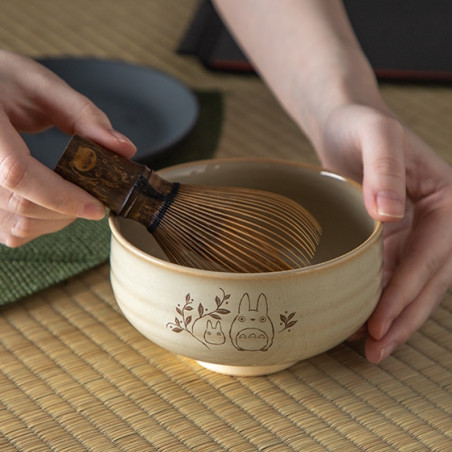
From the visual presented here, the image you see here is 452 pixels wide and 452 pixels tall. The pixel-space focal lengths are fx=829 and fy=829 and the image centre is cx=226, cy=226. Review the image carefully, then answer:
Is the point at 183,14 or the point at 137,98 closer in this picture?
the point at 137,98

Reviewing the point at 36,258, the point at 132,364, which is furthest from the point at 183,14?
the point at 132,364

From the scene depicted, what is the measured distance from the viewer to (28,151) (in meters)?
0.59

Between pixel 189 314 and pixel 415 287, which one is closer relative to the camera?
pixel 189 314

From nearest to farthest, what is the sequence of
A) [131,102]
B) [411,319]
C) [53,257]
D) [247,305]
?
[247,305]
[411,319]
[53,257]
[131,102]

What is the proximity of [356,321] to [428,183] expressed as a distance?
19cm

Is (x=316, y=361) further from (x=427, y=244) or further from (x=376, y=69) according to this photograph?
(x=376, y=69)

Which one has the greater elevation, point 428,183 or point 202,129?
point 428,183

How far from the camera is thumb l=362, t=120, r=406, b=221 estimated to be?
0.58 metres

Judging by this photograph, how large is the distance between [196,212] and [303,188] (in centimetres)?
11

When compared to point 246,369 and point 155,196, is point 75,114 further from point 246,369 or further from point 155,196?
point 246,369

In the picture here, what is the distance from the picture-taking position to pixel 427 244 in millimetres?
657

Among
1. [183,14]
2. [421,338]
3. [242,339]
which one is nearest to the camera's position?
[242,339]

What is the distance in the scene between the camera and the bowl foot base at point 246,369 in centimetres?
60

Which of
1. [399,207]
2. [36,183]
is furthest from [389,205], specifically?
[36,183]
